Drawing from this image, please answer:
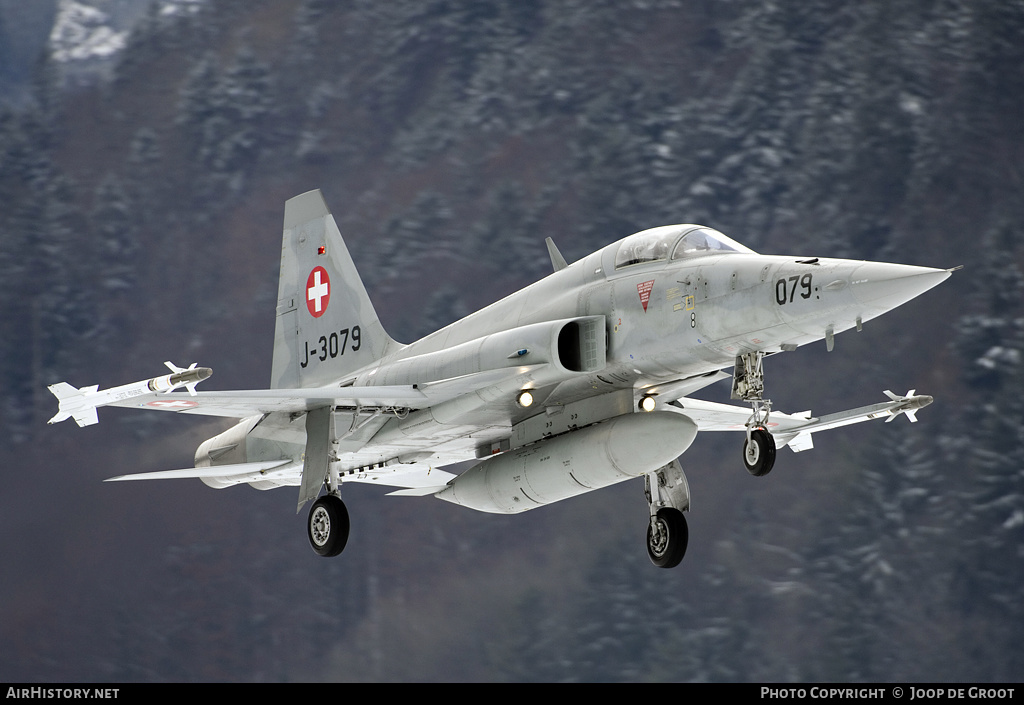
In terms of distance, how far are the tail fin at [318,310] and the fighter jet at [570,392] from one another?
0.25 ft

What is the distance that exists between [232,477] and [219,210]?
147 ft

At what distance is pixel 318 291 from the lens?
672 inches

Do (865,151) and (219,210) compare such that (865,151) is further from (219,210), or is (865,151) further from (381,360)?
(381,360)

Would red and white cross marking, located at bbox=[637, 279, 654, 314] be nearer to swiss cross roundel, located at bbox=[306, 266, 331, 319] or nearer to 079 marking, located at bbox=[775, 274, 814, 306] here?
079 marking, located at bbox=[775, 274, 814, 306]

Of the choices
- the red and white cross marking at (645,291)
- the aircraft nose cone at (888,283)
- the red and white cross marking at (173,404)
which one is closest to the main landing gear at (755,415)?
the red and white cross marking at (645,291)

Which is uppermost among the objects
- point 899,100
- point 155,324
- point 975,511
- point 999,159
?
point 899,100

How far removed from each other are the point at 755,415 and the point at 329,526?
5256 millimetres

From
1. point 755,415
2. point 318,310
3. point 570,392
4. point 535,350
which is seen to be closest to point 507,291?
point 318,310

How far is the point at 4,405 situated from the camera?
1866 inches

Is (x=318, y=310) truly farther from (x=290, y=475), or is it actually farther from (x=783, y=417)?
(x=783, y=417)

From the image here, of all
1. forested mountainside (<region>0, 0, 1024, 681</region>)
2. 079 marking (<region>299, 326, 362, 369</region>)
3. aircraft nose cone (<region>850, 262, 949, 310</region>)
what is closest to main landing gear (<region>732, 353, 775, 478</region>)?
aircraft nose cone (<region>850, 262, 949, 310</region>)

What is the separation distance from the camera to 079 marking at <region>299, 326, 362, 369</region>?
16.3 m

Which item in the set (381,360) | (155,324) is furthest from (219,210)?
(381,360)

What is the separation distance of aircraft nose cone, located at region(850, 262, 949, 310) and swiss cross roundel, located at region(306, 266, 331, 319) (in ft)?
27.2
